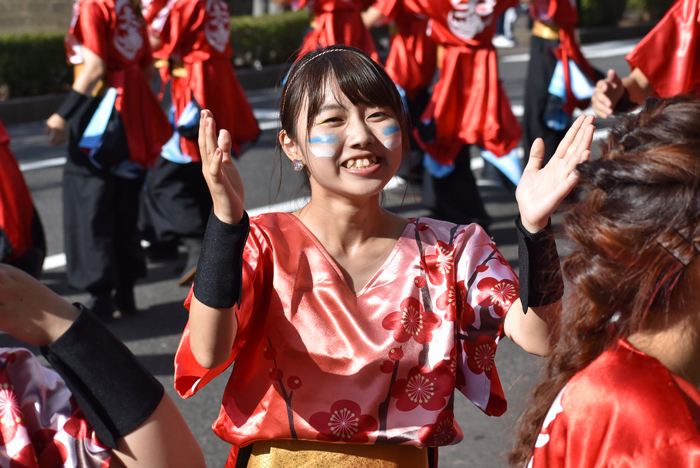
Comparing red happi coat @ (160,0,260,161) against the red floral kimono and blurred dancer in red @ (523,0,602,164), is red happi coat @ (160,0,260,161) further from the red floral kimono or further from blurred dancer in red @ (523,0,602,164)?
the red floral kimono

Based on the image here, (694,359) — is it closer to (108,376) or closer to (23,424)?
(108,376)

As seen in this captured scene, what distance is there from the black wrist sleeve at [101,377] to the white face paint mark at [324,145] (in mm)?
687

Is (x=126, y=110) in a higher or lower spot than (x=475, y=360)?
lower

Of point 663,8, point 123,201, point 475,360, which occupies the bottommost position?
point 663,8

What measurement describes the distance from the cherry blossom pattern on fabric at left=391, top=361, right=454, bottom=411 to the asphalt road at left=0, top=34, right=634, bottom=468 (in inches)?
6.0

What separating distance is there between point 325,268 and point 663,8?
1983 cm

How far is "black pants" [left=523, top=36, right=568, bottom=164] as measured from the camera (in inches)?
219

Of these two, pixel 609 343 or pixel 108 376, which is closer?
pixel 108 376

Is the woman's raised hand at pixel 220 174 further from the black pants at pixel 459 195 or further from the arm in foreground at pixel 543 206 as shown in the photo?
the black pants at pixel 459 195

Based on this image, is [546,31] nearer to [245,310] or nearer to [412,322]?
[412,322]

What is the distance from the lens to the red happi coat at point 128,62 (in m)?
4.04

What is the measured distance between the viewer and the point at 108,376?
1.22 metres

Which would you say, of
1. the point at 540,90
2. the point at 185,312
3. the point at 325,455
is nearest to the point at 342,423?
the point at 325,455

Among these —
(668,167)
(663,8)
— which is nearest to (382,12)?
(668,167)
